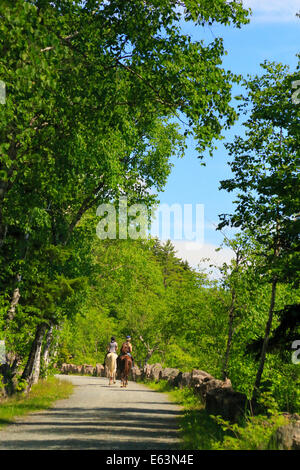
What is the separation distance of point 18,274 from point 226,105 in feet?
28.3

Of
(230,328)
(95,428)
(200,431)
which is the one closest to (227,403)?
(200,431)

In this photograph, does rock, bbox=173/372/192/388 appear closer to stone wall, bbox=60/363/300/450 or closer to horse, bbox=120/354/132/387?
stone wall, bbox=60/363/300/450

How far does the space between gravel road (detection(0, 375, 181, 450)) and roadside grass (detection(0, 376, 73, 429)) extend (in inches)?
12.4

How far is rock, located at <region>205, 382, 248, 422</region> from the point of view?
13491 mm

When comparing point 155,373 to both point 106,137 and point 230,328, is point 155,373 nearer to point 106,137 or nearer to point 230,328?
point 230,328

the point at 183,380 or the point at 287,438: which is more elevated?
the point at 287,438

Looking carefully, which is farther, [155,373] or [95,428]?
[155,373]

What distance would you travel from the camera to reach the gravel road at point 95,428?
10.4 meters

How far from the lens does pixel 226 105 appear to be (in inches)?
527

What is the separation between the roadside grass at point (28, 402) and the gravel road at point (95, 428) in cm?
32

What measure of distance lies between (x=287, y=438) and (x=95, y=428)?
569 centimetres

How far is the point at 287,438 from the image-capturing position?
8.47 metres

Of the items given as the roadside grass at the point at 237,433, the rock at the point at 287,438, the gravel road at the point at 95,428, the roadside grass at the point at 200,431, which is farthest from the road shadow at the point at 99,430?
the rock at the point at 287,438

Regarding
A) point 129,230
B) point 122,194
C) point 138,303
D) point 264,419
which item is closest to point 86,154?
point 264,419
